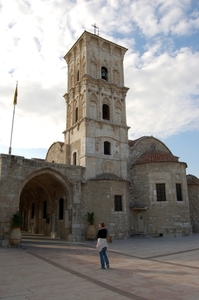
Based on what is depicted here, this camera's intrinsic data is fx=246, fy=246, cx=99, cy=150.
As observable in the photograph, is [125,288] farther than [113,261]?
No

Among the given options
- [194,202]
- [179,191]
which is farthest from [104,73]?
[194,202]

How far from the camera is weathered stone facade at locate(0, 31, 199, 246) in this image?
18453 mm

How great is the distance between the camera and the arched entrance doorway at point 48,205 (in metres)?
19.1

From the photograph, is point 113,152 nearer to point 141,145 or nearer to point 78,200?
point 141,145

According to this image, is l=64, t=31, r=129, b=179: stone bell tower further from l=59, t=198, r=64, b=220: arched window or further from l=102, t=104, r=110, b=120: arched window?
l=59, t=198, r=64, b=220: arched window

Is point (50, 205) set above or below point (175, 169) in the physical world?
below

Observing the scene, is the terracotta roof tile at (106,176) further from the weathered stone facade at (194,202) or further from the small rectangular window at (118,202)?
the weathered stone facade at (194,202)

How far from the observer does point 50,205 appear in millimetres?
22484

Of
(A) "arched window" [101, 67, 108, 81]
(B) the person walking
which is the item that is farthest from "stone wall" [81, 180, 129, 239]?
(A) "arched window" [101, 67, 108, 81]

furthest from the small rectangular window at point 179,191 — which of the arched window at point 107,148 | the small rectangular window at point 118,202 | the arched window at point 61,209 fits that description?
the arched window at point 61,209

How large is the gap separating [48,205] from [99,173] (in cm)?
658

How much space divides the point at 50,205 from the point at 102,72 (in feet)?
45.2

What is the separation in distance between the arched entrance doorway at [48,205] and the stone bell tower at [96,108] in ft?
8.21

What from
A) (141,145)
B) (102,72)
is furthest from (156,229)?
(102,72)
